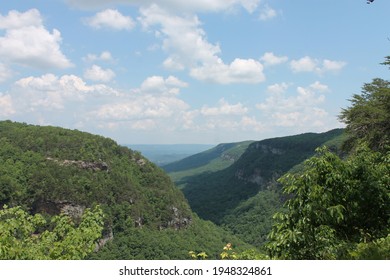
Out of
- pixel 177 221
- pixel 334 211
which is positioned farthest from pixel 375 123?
pixel 177 221

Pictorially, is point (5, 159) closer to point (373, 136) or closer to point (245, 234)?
point (245, 234)

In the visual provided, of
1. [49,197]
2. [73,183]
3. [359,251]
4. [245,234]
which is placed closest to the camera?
[359,251]

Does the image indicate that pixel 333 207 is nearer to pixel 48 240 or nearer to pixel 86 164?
pixel 48 240

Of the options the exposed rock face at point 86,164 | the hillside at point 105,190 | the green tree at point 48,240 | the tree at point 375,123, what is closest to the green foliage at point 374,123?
the tree at point 375,123

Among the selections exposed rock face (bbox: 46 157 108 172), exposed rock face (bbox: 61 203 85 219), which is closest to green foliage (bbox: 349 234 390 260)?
exposed rock face (bbox: 61 203 85 219)

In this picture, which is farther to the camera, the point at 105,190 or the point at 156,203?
the point at 156,203
